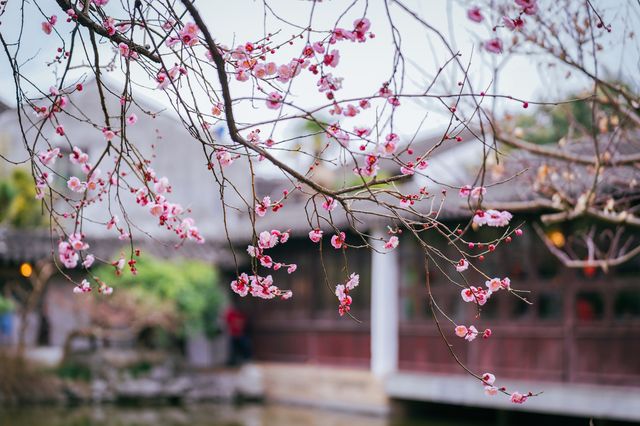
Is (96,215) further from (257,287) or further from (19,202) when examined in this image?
(257,287)

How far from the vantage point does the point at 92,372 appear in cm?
1568

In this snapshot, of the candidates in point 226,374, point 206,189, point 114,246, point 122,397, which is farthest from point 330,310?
point 206,189

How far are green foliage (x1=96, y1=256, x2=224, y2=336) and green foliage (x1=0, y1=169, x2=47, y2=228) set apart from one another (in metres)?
2.77

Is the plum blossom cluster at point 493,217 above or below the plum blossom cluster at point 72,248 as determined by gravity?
above

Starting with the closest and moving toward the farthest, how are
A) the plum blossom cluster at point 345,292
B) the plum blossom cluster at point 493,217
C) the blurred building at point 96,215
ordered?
the plum blossom cluster at point 493,217 → the plum blossom cluster at point 345,292 → the blurred building at point 96,215

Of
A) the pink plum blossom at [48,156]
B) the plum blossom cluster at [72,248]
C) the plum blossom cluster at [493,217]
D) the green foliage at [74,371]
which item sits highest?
the pink plum blossom at [48,156]

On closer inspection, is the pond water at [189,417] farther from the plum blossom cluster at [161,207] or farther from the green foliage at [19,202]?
the plum blossom cluster at [161,207]

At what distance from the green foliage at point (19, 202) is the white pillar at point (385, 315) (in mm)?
7173

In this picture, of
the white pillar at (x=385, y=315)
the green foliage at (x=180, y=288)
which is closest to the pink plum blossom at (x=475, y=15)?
the white pillar at (x=385, y=315)

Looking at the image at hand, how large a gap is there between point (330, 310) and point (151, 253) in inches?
157

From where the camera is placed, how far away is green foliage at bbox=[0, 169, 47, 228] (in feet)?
59.5

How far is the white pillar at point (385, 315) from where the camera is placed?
14.1m

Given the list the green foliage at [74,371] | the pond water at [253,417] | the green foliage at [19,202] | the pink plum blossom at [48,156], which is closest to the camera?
the pink plum blossom at [48,156]

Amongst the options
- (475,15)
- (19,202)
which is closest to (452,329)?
(19,202)
